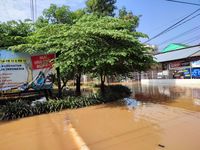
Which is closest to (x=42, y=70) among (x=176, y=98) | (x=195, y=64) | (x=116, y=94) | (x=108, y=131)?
(x=116, y=94)

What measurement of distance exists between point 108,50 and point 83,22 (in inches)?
109

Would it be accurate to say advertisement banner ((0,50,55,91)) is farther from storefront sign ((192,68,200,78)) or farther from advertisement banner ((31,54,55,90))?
storefront sign ((192,68,200,78))

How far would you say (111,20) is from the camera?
39.3ft

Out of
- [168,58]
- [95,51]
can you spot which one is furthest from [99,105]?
[168,58]

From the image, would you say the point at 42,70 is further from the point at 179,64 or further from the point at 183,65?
the point at 179,64

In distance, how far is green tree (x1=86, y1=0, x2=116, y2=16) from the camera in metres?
22.4

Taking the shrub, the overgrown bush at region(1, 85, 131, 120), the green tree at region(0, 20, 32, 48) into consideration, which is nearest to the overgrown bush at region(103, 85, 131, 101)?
the overgrown bush at region(1, 85, 131, 120)

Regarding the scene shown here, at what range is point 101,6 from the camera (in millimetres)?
22750

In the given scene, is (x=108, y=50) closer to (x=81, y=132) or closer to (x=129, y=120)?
(x=129, y=120)

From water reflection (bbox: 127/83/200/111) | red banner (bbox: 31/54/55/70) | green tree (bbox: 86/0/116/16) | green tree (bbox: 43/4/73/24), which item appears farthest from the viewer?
green tree (bbox: 86/0/116/16)

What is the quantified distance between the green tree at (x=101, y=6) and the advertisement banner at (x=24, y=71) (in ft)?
41.6

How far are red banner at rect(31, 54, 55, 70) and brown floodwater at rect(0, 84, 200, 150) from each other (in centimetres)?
325

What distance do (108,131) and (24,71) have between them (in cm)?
654

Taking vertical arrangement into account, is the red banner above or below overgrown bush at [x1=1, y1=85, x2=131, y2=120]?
above
